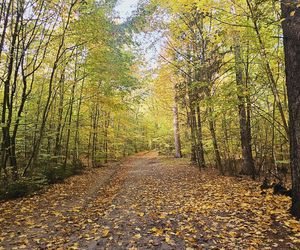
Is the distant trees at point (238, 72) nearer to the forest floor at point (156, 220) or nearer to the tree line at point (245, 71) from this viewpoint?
the tree line at point (245, 71)

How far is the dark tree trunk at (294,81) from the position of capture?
522cm

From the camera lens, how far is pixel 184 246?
4.69m

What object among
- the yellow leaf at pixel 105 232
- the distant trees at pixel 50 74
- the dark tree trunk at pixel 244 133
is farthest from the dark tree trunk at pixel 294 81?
the distant trees at pixel 50 74

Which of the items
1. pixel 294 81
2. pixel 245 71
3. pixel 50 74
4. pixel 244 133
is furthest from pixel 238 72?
pixel 50 74

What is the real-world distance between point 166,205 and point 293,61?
4.98 m

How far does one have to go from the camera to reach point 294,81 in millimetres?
5297

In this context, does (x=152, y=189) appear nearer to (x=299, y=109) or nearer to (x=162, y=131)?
(x=299, y=109)

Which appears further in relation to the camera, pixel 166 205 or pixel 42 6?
pixel 42 6

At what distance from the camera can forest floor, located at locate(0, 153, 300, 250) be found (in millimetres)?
4914

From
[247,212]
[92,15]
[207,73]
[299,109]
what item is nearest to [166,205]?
[247,212]

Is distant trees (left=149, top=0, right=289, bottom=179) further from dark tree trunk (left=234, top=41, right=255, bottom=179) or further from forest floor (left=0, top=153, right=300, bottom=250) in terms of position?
forest floor (left=0, top=153, right=300, bottom=250)

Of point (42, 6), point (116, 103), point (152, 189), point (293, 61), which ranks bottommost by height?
point (152, 189)

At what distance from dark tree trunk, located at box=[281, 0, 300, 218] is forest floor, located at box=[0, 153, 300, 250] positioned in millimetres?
889

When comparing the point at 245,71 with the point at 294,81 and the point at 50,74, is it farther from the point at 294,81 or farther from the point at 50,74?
the point at 50,74
